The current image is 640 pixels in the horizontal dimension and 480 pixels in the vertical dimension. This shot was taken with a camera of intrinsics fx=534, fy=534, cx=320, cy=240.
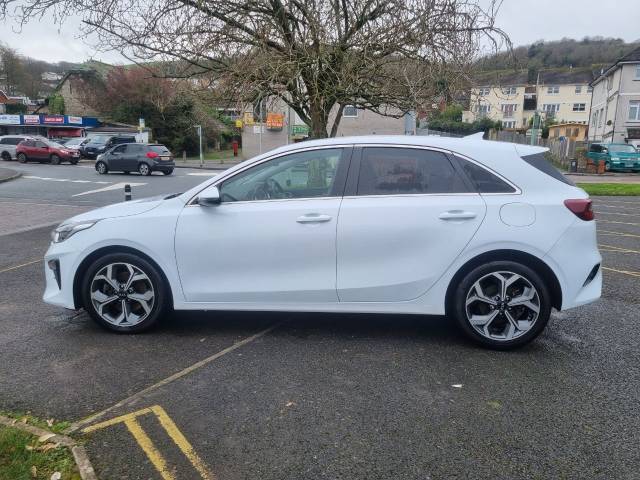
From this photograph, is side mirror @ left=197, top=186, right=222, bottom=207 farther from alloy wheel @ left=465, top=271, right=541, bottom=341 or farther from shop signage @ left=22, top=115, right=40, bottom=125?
shop signage @ left=22, top=115, right=40, bottom=125

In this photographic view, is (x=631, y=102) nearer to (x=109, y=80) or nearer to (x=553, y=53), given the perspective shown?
(x=109, y=80)

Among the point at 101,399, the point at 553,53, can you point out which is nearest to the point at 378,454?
the point at 101,399

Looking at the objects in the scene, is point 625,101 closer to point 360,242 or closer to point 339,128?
point 339,128

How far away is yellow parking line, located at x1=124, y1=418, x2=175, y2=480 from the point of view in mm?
2682

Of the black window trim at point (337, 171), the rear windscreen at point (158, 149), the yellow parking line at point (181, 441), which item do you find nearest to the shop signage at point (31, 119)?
the rear windscreen at point (158, 149)

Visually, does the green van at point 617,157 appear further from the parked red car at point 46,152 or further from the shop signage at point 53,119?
the shop signage at point 53,119

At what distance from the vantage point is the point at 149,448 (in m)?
2.88

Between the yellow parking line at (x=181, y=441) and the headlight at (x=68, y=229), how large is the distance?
1921 mm

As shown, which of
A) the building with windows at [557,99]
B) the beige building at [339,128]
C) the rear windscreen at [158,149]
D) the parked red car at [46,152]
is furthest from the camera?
the building with windows at [557,99]

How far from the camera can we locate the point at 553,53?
98.2m

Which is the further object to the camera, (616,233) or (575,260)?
(616,233)

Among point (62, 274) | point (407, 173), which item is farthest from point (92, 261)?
point (407, 173)

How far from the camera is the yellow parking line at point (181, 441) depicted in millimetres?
2707

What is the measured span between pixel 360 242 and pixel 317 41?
619cm
